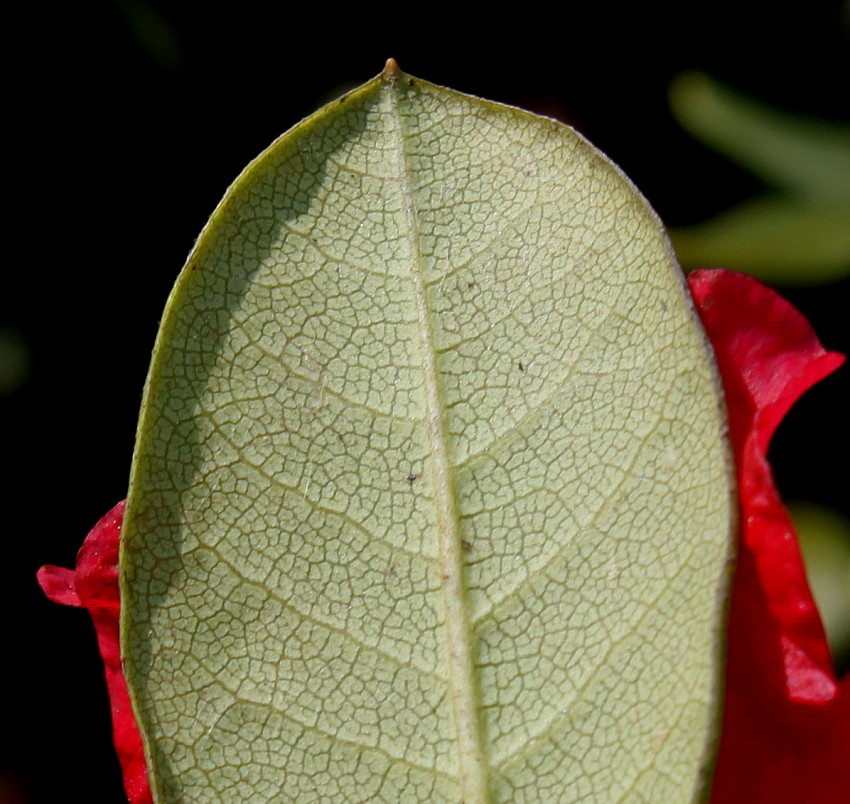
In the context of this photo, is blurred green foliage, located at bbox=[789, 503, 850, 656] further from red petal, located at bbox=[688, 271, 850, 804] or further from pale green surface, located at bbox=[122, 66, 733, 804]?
pale green surface, located at bbox=[122, 66, 733, 804]

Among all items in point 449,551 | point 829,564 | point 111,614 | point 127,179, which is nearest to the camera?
point 449,551

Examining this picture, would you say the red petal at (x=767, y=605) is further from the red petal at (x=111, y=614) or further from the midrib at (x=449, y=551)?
the red petal at (x=111, y=614)

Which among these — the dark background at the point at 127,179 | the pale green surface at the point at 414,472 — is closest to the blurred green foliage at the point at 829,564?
the dark background at the point at 127,179

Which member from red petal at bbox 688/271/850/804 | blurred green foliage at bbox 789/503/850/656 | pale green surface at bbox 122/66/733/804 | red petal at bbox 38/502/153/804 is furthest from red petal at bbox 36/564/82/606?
blurred green foliage at bbox 789/503/850/656

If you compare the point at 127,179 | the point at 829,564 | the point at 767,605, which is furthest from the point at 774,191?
the point at 767,605

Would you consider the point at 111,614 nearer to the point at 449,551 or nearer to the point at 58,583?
the point at 58,583

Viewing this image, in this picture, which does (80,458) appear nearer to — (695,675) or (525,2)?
(525,2)

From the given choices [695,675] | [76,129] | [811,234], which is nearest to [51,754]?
[76,129]

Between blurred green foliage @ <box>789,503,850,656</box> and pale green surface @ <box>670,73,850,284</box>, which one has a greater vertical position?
pale green surface @ <box>670,73,850,284</box>
